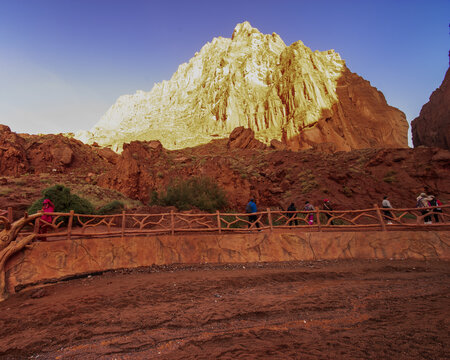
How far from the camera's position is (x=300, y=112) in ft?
155

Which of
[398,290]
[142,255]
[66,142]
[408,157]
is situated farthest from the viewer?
[66,142]


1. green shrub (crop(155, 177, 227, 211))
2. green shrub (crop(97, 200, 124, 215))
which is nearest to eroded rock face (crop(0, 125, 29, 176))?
green shrub (crop(97, 200, 124, 215))

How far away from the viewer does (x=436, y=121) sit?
27.0 metres

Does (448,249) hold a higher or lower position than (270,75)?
lower

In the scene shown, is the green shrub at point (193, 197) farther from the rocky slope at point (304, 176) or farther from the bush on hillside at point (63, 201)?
the bush on hillside at point (63, 201)

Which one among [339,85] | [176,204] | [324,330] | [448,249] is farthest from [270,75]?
[324,330]

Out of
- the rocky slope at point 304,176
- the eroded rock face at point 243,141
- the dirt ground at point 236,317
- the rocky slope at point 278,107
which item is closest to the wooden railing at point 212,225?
the dirt ground at point 236,317

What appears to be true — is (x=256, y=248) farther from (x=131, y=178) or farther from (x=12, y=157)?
(x=12, y=157)

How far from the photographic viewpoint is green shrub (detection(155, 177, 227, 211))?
14.6m

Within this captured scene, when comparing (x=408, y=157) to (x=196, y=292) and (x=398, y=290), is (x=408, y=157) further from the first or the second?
(x=196, y=292)

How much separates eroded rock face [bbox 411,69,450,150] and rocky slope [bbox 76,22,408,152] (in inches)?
419

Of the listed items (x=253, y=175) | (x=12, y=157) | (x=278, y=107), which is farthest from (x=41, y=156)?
(x=278, y=107)

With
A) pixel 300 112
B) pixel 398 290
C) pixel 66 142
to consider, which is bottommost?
pixel 398 290

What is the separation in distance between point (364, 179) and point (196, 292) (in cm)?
1888
